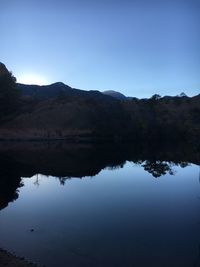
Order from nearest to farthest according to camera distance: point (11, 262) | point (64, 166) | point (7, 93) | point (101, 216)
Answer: point (11, 262) → point (101, 216) → point (64, 166) → point (7, 93)

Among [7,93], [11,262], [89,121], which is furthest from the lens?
[89,121]

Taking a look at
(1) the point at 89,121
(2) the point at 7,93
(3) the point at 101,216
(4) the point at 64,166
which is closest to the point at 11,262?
(3) the point at 101,216

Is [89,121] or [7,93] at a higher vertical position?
[89,121]

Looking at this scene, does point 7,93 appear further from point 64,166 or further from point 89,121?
point 64,166

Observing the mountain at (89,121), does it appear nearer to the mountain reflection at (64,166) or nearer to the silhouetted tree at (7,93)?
the silhouetted tree at (7,93)

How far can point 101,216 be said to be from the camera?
81.2ft

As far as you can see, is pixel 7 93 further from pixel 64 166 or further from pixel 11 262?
pixel 11 262

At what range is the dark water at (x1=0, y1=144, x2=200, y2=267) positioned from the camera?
17.4 metres

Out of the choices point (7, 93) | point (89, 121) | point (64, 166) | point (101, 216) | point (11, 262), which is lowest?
point (11, 262)

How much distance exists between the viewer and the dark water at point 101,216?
1742 centimetres

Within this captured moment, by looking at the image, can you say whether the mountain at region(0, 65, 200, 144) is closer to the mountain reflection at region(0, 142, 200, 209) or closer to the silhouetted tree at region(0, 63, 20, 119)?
the silhouetted tree at region(0, 63, 20, 119)

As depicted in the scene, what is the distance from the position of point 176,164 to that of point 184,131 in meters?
71.6

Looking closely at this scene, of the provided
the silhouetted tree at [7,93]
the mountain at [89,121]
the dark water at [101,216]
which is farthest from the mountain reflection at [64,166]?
the silhouetted tree at [7,93]

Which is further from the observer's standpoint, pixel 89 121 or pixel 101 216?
pixel 89 121
